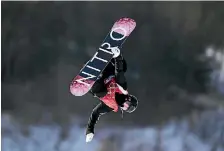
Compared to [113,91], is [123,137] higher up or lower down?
A: lower down

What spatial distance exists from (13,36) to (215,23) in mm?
1110

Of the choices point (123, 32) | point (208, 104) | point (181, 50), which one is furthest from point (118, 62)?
point (208, 104)

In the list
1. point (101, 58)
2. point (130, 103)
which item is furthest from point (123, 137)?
point (101, 58)

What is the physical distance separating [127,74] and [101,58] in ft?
0.55

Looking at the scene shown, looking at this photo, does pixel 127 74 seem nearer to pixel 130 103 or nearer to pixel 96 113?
pixel 130 103

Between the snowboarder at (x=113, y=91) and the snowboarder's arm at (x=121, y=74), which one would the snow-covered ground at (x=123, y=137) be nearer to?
the snowboarder at (x=113, y=91)

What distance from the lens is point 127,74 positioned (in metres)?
2.99

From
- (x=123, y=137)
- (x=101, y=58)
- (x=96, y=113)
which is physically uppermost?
(x=101, y=58)

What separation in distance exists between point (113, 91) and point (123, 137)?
260 mm

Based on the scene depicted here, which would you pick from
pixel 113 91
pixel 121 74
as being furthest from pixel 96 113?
pixel 121 74

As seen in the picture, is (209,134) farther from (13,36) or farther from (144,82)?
(13,36)

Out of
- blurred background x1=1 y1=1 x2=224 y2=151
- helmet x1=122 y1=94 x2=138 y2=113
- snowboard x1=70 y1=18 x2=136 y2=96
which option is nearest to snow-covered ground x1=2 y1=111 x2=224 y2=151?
blurred background x1=1 y1=1 x2=224 y2=151

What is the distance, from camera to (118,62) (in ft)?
9.73

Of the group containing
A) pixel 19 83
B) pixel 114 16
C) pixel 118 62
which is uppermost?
pixel 114 16
